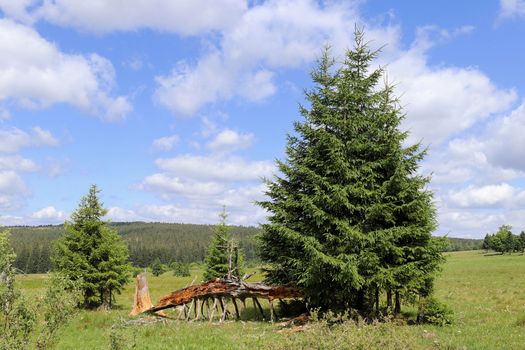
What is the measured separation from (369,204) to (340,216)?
4.98 feet

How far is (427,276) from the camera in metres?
20.4

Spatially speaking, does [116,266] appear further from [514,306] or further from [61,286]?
[514,306]

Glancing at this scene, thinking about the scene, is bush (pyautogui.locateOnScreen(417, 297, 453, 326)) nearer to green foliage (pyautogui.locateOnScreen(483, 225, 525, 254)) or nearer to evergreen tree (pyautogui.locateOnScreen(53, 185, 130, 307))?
evergreen tree (pyautogui.locateOnScreen(53, 185, 130, 307))

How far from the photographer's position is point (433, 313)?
20047 millimetres

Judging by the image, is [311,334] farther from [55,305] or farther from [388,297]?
[388,297]

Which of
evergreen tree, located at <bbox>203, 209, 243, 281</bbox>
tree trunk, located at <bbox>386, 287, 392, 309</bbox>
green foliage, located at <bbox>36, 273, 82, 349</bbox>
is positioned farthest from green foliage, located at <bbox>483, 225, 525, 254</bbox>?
green foliage, located at <bbox>36, 273, 82, 349</bbox>

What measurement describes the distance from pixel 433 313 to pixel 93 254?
23235mm

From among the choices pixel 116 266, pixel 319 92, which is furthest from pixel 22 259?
pixel 319 92

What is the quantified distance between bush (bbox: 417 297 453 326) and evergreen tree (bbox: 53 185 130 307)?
21198 millimetres

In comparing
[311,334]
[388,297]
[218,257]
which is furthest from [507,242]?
[311,334]

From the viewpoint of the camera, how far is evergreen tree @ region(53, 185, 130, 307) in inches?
1232

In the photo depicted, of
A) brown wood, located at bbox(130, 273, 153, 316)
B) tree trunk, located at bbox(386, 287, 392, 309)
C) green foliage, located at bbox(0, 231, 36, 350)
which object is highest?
green foliage, located at bbox(0, 231, 36, 350)

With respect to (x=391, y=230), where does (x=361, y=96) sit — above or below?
above

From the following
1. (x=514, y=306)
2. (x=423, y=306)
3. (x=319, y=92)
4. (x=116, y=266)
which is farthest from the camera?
(x=116, y=266)
